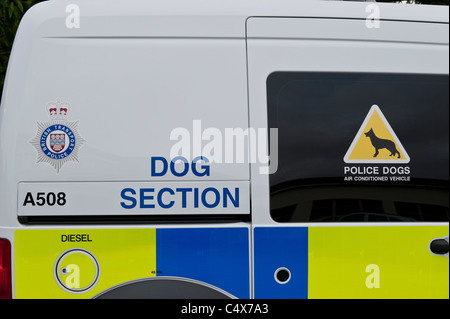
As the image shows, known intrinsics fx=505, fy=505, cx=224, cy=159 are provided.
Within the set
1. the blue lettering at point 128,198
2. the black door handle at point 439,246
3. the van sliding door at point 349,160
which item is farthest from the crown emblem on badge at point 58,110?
the black door handle at point 439,246

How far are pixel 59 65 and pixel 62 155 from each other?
0.43 meters

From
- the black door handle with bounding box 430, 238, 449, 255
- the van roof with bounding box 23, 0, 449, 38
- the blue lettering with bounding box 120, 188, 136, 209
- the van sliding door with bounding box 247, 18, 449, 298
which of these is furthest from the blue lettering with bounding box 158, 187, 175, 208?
the black door handle with bounding box 430, 238, 449, 255

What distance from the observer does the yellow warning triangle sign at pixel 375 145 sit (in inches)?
96.3

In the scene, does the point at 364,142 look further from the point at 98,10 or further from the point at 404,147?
the point at 98,10

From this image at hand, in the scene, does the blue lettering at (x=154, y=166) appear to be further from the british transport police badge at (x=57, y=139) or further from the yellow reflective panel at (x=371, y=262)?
the yellow reflective panel at (x=371, y=262)

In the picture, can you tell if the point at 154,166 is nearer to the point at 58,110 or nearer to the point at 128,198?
the point at 128,198

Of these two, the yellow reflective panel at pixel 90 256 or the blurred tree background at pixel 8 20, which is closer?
the yellow reflective panel at pixel 90 256

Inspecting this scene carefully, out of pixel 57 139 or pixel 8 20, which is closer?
pixel 57 139

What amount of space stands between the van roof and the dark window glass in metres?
0.32

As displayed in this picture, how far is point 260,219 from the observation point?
2387 mm

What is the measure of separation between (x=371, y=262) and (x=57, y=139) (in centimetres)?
160

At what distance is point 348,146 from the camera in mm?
2457

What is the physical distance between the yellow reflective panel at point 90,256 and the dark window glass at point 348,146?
67 cm

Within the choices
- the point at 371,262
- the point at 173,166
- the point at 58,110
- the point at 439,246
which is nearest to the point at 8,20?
the point at 58,110
